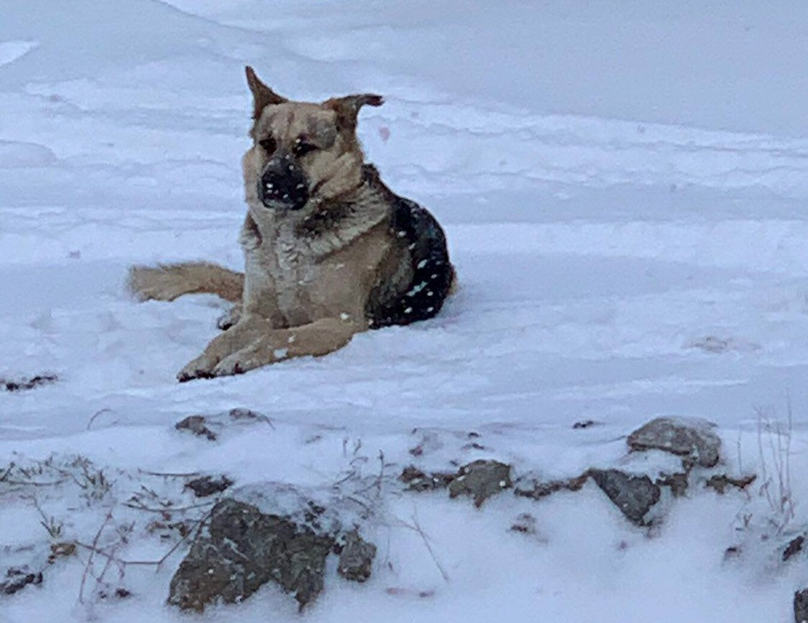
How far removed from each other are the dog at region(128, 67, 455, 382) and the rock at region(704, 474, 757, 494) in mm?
2466

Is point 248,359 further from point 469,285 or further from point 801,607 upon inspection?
point 801,607

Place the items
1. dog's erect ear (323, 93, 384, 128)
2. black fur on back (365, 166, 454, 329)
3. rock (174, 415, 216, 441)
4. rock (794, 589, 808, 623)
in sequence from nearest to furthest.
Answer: rock (794, 589, 808, 623) < rock (174, 415, 216, 441) < dog's erect ear (323, 93, 384, 128) < black fur on back (365, 166, 454, 329)

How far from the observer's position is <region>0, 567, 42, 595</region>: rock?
3631 mm

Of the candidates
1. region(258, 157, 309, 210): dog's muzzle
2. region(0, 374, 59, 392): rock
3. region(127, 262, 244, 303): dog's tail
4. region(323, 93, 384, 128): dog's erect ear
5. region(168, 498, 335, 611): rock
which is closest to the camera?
region(168, 498, 335, 611): rock

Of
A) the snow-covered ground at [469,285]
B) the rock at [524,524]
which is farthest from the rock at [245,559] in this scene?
the rock at [524,524]

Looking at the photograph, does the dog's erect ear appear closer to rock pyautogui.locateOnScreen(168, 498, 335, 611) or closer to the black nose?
the black nose

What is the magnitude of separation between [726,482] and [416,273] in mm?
3006

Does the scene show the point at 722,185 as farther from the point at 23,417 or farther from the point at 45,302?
the point at 23,417

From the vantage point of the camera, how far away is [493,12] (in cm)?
1527

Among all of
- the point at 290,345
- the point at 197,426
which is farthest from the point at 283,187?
the point at 197,426

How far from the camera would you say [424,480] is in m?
3.98

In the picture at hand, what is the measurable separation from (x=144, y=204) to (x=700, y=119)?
443cm

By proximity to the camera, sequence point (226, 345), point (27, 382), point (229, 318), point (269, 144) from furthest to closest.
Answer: point (229, 318)
point (269, 144)
point (226, 345)
point (27, 382)

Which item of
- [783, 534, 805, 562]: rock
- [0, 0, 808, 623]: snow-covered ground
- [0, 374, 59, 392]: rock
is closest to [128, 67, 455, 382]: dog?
[0, 0, 808, 623]: snow-covered ground
